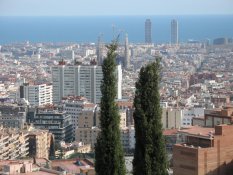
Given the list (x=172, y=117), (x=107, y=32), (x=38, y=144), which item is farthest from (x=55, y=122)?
(x=107, y=32)

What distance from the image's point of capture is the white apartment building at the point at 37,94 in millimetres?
29469

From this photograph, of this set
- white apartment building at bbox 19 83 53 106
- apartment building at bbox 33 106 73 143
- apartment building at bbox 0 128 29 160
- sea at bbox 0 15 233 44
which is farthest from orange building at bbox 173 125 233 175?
sea at bbox 0 15 233 44

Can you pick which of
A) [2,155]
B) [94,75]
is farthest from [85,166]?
[94,75]

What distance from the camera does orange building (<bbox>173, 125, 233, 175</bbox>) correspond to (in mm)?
9938

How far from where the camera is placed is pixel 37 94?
97.2ft

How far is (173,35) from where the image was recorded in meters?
73.9

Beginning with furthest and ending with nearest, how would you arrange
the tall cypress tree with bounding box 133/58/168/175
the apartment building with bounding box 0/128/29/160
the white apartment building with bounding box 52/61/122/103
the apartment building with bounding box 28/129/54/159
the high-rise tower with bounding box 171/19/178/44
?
1. the high-rise tower with bounding box 171/19/178/44
2. the white apartment building with bounding box 52/61/122/103
3. the apartment building with bounding box 28/129/54/159
4. the apartment building with bounding box 0/128/29/160
5. the tall cypress tree with bounding box 133/58/168/175

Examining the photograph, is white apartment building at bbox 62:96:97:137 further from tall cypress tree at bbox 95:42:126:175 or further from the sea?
the sea

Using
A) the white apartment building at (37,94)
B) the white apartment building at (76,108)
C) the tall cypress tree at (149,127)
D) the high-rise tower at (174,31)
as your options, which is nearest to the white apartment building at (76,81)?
the white apartment building at (37,94)

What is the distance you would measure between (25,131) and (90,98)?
9.49 metres

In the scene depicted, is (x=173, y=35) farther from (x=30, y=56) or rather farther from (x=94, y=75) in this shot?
(x=94, y=75)

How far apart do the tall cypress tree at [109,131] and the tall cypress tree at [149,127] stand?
0.14 meters

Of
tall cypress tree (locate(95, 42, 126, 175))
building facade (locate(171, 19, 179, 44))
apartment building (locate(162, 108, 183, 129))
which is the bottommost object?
apartment building (locate(162, 108, 183, 129))

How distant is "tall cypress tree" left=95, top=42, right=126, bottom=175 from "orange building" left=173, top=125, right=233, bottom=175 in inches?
165
